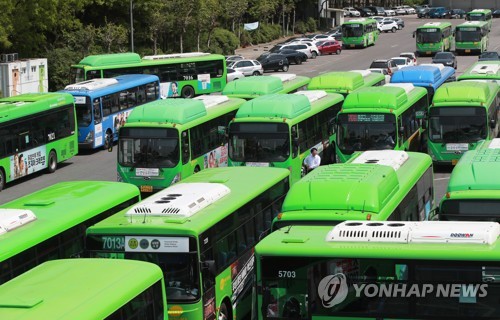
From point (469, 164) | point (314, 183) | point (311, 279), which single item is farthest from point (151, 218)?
point (469, 164)

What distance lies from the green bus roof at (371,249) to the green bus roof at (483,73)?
25631mm

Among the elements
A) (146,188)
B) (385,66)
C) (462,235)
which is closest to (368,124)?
(146,188)

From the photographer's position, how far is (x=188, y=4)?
65.2 meters

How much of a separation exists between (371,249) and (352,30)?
67.2 m

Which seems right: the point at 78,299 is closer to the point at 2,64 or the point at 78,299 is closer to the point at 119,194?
the point at 119,194

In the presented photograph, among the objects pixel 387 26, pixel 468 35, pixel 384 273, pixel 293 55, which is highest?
pixel 387 26

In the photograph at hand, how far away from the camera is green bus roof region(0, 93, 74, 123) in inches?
1184

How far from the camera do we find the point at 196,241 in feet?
48.2

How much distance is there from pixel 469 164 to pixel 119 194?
6601 millimetres

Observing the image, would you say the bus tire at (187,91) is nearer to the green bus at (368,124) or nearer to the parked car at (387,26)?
the green bus at (368,124)

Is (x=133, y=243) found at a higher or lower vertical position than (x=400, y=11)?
lower

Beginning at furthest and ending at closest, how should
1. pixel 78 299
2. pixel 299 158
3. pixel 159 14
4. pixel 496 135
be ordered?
pixel 159 14 → pixel 496 135 → pixel 299 158 → pixel 78 299

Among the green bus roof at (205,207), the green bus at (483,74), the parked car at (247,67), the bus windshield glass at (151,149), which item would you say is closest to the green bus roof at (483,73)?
the green bus at (483,74)

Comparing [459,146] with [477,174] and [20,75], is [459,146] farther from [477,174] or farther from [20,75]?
[20,75]
